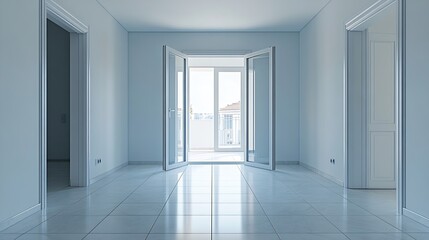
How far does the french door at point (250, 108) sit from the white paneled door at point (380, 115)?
7.41 feet

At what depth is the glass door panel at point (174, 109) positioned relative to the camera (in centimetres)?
741

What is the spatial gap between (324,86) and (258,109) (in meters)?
1.83

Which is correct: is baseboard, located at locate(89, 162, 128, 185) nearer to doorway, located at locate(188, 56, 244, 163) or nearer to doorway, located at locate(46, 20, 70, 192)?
doorway, located at locate(46, 20, 70, 192)

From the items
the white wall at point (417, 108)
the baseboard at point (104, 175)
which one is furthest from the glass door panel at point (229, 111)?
the white wall at point (417, 108)

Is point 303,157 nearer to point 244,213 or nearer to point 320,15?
point 320,15

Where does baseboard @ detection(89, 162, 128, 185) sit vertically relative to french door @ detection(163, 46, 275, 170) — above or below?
below

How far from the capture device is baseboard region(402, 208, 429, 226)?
11.5 ft

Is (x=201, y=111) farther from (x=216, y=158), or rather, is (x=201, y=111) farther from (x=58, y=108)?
(x=58, y=108)

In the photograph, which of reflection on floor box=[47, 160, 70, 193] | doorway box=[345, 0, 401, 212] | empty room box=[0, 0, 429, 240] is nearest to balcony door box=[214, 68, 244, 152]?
empty room box=[0, 0, 429, 240]

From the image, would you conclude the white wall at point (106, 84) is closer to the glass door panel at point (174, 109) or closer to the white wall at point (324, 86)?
the glass door panel at point (174, 109)
